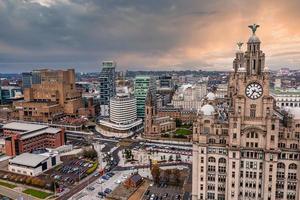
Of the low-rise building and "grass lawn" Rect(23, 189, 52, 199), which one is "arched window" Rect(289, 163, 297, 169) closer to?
"grass lawn" Rect(23, 189, 52, 199)

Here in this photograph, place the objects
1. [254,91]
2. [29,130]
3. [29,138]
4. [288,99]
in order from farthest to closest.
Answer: [288,99], [29,130], [29,138], [254,91]

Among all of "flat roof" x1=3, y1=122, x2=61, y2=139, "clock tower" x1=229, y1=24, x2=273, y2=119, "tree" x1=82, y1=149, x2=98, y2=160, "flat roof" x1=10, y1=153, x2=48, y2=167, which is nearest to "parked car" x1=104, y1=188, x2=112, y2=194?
"flat roof" x1=10, y1=153, x2=48, y2=167

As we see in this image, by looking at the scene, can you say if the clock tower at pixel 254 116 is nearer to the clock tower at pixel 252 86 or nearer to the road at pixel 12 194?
the clock tower at pixel 252 86

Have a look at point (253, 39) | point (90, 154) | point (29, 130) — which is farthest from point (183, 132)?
point (253, 39)

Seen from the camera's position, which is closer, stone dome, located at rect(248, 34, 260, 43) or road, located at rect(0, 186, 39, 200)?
stone dome, located at rect(248, 34, 260, 43)

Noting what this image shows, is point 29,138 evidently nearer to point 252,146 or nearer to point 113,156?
point 113,156

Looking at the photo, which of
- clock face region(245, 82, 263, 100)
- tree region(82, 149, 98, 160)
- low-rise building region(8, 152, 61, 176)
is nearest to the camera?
clock face region(245, 82, 263, 100)
